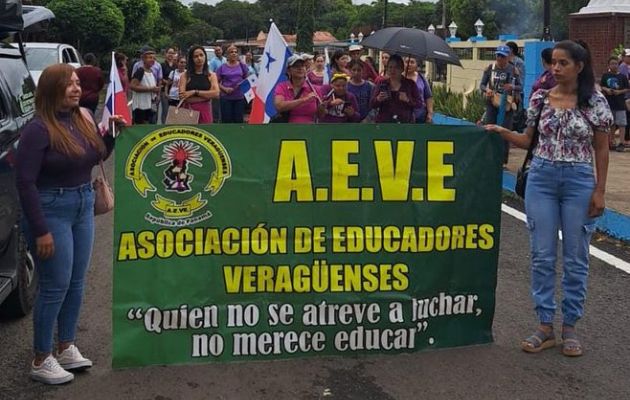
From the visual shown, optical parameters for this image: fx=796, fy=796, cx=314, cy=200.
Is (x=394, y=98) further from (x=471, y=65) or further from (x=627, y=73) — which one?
(x=471, y=65)

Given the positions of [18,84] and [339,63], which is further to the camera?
[339,63]

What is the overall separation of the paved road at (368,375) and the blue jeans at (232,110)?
722 centimetres

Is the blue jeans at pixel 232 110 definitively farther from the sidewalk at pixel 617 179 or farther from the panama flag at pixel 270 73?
the panama flag at pixel 270 73

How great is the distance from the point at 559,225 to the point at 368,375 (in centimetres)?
150

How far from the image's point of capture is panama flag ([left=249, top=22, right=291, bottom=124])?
6.55m

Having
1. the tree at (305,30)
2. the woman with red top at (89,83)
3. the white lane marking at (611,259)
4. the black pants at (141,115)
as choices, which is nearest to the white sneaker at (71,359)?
the woman with red top at (89,83)

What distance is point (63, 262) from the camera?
162 inches

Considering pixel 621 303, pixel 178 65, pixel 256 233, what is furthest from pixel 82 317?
pixel 178 65

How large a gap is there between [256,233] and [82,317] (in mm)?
1649

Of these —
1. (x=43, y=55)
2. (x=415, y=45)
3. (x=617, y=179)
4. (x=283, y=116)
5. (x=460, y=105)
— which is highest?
(x=415, y=45)

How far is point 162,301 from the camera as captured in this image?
14.4ft

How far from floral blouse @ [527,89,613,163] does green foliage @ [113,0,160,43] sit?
29.6 metres

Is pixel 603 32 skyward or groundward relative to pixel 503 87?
skyward

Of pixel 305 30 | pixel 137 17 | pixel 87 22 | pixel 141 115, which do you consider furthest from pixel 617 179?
pixel 305 30
